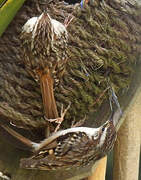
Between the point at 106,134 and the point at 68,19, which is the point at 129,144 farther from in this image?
the point at 68,19

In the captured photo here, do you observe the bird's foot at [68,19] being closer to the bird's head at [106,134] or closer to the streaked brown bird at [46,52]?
the streaked brown bird at [46,52]

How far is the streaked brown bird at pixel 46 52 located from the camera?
83 centimetres

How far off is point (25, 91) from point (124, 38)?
263mm

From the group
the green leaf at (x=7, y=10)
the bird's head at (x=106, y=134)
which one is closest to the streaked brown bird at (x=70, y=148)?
the bird's head at (x=106, y=134)

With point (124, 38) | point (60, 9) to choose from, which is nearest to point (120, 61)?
point (124, 38)

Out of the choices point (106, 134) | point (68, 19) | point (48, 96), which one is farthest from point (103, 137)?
point (68, 19)

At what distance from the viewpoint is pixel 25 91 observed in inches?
35.3

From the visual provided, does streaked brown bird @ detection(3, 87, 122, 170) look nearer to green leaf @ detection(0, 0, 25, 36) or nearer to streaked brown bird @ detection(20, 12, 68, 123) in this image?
streaked brown bird @ detection(20, 12, 68, 123)

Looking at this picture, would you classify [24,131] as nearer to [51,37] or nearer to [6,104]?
[6,104]

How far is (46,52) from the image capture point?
84 centimetres

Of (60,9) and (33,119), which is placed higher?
(60,9)

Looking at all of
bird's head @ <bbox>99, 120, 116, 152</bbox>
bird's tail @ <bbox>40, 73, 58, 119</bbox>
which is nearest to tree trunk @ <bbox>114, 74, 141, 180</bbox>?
bird's head @ <bbox>99, 120, 116, 152</bbox>

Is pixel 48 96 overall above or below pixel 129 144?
above

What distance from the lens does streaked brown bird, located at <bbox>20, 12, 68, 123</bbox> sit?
2.71ft
